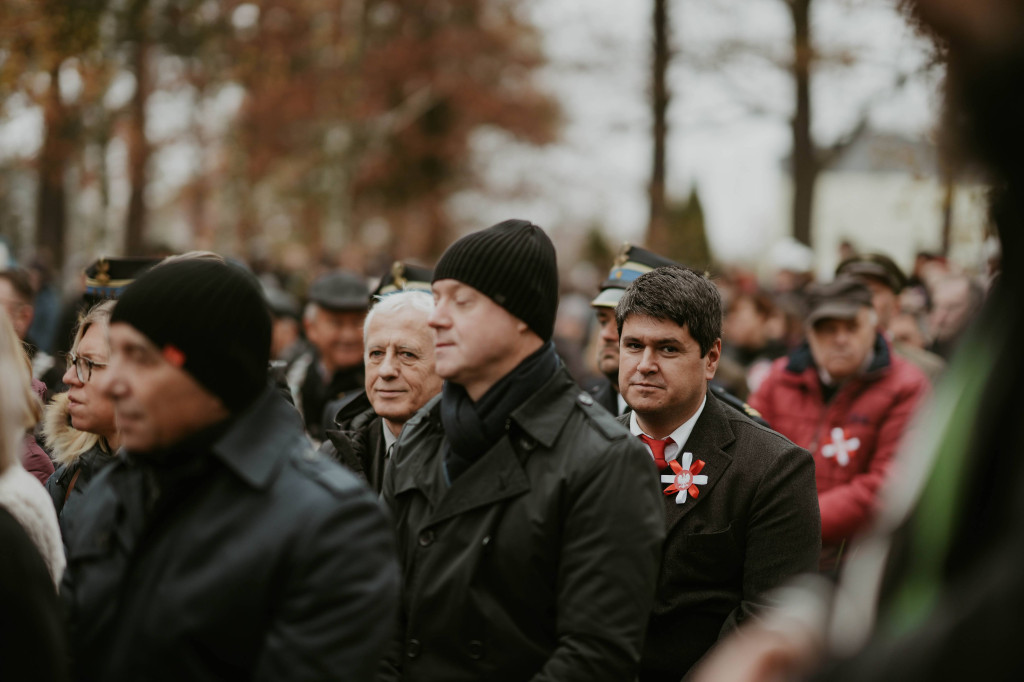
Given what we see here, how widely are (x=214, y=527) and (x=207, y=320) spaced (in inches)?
21.1

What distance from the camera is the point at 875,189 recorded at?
7662 cm

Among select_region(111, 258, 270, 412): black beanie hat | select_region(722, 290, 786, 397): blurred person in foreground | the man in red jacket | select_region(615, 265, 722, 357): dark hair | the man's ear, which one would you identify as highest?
select_region(111, 258, 270, 412): black beanie hat

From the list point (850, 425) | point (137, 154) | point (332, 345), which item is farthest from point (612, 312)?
point (137, 154)

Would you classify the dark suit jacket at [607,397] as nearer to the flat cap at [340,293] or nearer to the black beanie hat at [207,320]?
the flat cap at [340,293]

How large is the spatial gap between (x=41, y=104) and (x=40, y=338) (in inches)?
167

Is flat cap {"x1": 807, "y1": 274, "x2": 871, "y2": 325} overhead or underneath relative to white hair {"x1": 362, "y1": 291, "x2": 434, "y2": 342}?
underneath

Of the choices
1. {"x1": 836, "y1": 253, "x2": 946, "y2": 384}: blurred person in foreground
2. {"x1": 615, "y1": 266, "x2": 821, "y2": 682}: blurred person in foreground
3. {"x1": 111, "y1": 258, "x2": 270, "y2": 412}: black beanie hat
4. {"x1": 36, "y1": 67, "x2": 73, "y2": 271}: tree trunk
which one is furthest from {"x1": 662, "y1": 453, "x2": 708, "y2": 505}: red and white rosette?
{"x1": 36, "y1": 67, "x2": 73, "y2": 271}: tree trunk

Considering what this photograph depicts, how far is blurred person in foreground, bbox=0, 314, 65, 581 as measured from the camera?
3.02 meters

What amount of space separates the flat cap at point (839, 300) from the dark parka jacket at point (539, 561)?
381 centimetres

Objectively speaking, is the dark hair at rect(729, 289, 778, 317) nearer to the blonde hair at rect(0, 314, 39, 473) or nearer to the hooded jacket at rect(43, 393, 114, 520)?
the hooded jacket at rect(43, 393, 114, 520)

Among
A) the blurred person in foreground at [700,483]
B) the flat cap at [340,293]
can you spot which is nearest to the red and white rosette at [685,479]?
the blurred person in foreground at [700,483]

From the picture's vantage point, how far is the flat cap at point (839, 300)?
6.88 m

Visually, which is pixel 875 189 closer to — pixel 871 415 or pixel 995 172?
pixel 871 415

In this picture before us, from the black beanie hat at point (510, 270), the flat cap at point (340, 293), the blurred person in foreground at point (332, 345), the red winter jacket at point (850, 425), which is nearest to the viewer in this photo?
the black beanie hat at point (510, 270)
